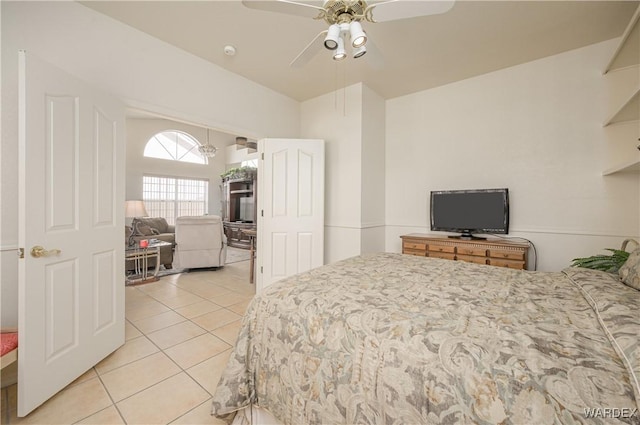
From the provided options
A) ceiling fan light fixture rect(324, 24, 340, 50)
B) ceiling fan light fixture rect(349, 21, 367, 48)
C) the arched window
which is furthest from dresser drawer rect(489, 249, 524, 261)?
the arched window

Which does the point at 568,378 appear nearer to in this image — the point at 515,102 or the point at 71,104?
the point at 71,104

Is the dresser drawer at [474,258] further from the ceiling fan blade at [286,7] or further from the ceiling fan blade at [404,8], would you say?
the ceiling fan blade at [286,7]

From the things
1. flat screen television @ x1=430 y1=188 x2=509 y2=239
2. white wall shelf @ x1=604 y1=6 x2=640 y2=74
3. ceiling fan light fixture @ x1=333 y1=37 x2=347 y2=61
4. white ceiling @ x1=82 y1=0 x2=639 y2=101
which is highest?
white ceiling @ x1=82 y1=0 x2=639 y2=101

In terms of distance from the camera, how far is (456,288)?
1.34 metres

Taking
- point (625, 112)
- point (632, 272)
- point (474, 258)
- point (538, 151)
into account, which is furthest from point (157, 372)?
point (625, 112)

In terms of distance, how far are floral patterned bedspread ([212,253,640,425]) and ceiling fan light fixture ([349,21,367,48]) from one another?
1406 millimetres

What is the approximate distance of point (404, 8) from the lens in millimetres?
1507

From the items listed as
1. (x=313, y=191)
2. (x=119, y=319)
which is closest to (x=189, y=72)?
(x=313, y=191)

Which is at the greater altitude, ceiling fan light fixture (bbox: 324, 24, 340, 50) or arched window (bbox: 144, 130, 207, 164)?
arched window (bbox: 144, 130, 207, 164)

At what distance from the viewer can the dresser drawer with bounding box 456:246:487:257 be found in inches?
108

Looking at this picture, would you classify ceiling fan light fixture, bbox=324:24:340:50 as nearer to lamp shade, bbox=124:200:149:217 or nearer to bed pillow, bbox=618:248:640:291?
bed pillow, bbox=618:248:640:291

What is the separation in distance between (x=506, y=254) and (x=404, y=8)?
2.41m

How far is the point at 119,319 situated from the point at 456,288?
2519 millimetres

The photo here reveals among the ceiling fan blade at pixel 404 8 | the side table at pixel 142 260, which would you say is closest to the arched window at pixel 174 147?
the side table at pixel 142 260
